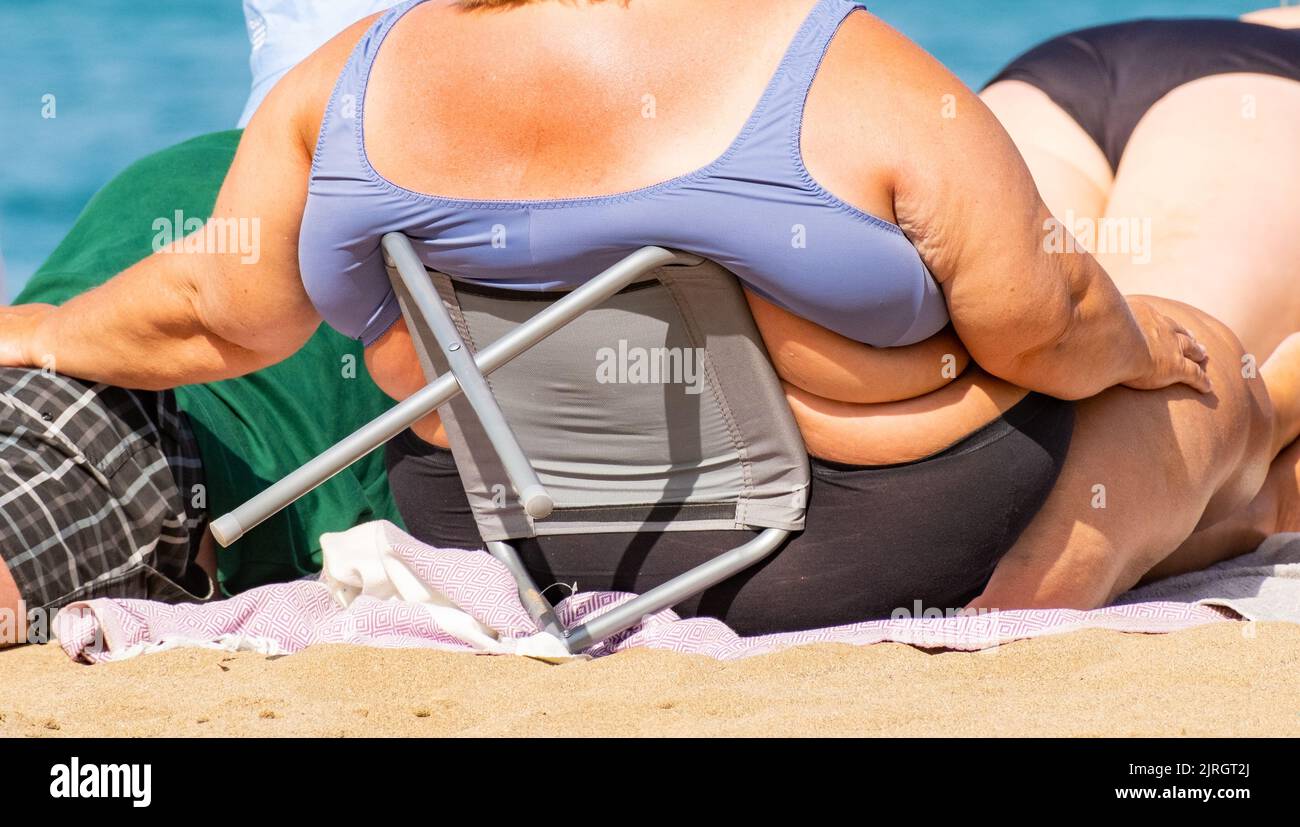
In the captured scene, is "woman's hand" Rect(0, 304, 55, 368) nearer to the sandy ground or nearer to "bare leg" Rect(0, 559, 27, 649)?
"bare leg" Rect(0, 559, 27, 649)

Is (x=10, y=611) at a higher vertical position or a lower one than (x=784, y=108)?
lower

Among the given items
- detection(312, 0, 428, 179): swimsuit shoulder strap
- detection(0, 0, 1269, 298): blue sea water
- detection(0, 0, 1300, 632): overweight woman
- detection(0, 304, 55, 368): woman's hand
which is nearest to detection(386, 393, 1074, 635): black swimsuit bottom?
detection(0, 0, 1300, 632): overweight woman

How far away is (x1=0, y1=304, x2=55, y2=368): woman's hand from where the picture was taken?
81.9 inches

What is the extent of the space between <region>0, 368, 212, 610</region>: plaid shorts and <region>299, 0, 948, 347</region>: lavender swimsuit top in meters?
0.50

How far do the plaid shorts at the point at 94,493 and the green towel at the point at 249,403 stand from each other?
A: 0.11 m

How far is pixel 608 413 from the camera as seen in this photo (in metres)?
1.81

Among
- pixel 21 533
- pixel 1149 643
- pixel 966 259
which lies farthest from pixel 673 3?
pixel 21 533

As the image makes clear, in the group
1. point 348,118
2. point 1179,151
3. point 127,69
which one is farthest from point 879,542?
point 127,69

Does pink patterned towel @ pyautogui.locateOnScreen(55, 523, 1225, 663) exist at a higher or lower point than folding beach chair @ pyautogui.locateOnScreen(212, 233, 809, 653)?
lower

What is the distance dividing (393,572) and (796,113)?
31.3 inches

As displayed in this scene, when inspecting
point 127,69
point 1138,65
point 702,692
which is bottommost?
point 702,692

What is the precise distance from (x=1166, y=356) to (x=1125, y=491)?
19 centimetres

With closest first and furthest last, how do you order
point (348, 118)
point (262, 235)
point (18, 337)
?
point (348, 118), point (262, 235), point (18, 337)

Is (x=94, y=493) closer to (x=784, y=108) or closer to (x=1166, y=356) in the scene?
(x=784, y=108)
